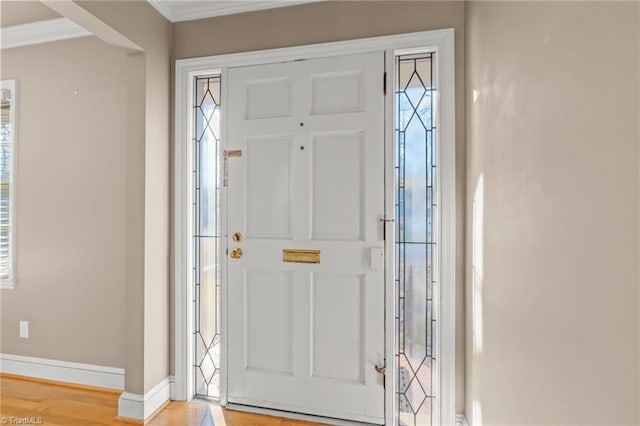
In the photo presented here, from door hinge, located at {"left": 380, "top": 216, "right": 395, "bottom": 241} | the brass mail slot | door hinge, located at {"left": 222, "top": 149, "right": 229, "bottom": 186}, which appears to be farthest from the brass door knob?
door hinge, located at {"left": 380, "top": 216, "right": 395, "bottom": 241}

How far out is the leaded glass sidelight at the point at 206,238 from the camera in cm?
227

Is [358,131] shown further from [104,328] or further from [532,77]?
[104,328]

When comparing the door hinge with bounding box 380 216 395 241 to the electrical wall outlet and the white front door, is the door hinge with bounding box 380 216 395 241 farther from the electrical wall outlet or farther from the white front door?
the electrical wall outlet

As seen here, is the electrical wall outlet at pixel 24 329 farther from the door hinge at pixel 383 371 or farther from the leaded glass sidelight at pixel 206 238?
the door hinge at pixel 383 371

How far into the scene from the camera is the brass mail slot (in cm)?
205

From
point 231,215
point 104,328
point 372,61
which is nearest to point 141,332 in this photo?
point 104,328

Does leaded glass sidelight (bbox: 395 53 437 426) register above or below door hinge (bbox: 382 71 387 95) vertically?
below

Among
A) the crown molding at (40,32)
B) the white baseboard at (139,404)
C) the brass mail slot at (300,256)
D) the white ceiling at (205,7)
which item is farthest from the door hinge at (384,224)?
the crown molding at (40,32)

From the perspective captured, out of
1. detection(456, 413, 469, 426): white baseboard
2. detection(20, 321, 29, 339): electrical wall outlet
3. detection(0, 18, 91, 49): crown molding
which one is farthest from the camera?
detection(20, 321, 29, 339): electrical wall outlet

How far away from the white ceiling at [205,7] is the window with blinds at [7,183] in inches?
55.9

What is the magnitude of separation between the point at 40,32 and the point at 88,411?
104 inches

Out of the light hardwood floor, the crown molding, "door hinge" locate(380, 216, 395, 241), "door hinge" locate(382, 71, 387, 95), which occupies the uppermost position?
the crown molding

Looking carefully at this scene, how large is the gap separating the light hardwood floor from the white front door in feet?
0.41

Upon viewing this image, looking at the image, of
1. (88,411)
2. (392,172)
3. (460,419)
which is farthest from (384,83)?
(88,411)
